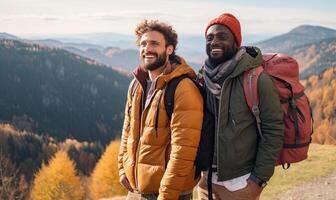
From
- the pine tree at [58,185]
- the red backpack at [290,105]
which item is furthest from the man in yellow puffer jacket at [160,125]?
the pine tree at [58,185]

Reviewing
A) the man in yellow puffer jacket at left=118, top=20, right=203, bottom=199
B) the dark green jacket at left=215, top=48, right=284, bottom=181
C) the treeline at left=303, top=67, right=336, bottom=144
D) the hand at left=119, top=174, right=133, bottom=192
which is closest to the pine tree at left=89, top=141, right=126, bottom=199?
the treeline at left=303, top=67, right=336, bottom=144

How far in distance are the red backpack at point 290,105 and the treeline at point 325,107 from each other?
78563 millimetres

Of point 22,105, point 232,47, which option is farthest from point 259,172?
point 22,105

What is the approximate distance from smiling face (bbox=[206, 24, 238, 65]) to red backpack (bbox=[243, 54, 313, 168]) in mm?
287

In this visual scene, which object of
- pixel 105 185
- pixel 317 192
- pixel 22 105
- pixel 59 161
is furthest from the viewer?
pixel 22 105

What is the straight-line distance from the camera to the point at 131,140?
4.89 meters

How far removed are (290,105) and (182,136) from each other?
1.18 meters

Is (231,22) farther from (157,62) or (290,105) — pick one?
(290,105)

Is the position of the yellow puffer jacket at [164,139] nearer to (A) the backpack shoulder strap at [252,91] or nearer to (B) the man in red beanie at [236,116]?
(B) the man in red beanie at [236,116]

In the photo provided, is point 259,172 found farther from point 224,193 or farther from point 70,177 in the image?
point 70,177

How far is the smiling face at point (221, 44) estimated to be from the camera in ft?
14.4

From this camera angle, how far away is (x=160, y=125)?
14.6 ft


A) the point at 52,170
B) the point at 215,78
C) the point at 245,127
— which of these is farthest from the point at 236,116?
the point at 52,170

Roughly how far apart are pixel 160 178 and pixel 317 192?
41.1ft
